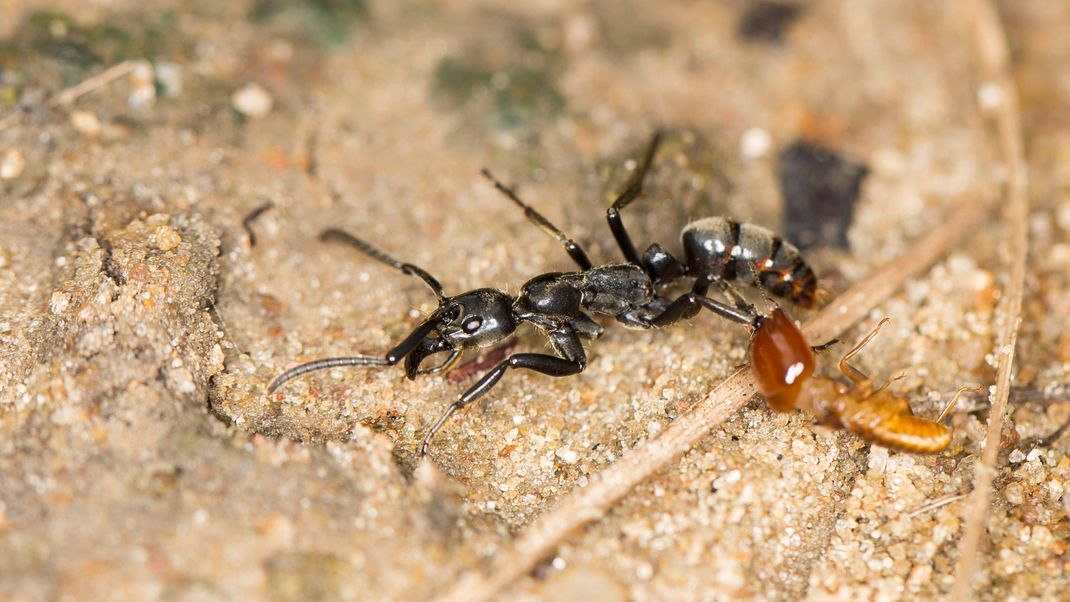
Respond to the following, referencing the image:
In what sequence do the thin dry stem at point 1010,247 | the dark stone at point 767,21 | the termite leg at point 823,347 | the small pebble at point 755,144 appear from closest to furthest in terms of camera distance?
the thin dry stem at point 1010,247, the termite leg at point 823,347, the small pebble at point 755,144, the dark stone at point 767,21

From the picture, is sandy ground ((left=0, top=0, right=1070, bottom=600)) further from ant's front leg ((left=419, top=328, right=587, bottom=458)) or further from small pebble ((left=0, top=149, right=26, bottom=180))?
ant's front leg ((left=419, top=328, right=587, bottom=458))

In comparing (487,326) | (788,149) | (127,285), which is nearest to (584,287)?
(487,326)

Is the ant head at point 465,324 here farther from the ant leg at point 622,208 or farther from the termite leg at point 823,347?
the termite leg at point 823,347

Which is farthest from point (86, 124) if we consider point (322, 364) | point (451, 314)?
point (451, 314)

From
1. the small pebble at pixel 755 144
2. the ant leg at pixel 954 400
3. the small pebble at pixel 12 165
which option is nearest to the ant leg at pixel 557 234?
the small pebble at pixel 755 144

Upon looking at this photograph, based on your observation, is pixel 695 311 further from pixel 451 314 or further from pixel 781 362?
pixel 451 314
